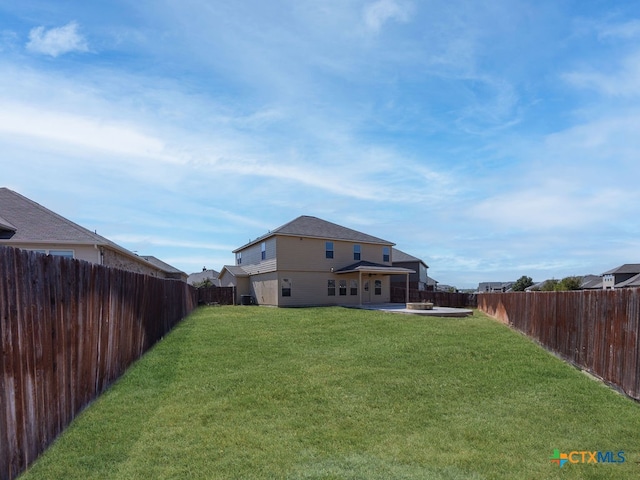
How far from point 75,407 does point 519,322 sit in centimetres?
1383

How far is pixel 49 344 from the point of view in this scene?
169 inches

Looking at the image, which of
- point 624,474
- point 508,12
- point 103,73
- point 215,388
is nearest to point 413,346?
point 215,388

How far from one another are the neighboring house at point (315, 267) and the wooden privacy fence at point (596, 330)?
16.1 m

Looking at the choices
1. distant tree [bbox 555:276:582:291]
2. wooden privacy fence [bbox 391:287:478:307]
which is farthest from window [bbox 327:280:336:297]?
distant tree [bbox 555:276:582:291]

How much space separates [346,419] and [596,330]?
5.65 meters

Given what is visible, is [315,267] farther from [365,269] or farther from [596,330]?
[596,330]

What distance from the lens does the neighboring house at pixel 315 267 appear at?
27062mm

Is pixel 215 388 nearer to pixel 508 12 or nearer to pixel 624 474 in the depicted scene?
pixel 624 474

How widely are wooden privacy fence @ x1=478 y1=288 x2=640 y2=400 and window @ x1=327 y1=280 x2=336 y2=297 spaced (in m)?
16.7

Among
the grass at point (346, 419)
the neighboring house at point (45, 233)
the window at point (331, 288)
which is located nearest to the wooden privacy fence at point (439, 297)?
the window at point (331, 288)

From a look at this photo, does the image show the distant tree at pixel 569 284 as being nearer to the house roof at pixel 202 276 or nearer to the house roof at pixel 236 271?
the house roof at pixel 236 271
